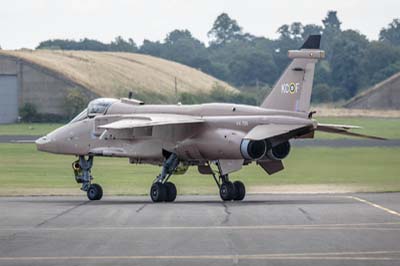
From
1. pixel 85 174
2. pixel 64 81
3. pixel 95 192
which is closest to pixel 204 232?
pixel 95 192

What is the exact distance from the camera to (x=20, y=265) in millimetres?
16031

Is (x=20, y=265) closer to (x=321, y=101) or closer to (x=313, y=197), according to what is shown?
(x=313, y=197)

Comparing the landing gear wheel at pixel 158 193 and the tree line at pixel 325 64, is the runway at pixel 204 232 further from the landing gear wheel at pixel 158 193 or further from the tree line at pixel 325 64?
the tree line at pixel 325 64

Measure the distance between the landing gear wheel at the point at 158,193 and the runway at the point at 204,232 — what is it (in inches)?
12.1

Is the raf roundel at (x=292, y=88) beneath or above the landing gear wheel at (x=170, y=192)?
above

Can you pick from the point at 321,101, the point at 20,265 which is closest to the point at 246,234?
the point at 20,265

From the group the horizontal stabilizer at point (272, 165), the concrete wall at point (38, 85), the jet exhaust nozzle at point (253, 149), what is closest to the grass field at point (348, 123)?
the concrete wall at point (38, 85)

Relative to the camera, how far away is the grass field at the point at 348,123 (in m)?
64.6

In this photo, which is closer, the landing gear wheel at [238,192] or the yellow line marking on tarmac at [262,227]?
the yellow line marking on tarmac at [262,227]

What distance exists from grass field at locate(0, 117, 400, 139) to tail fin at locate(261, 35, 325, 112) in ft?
117

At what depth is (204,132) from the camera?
28.2 metres

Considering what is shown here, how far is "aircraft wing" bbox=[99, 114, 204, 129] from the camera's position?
91.0 feet

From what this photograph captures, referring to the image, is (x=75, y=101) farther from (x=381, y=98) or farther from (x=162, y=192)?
(x=162, y=192)

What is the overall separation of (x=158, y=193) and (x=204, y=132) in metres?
1.94
